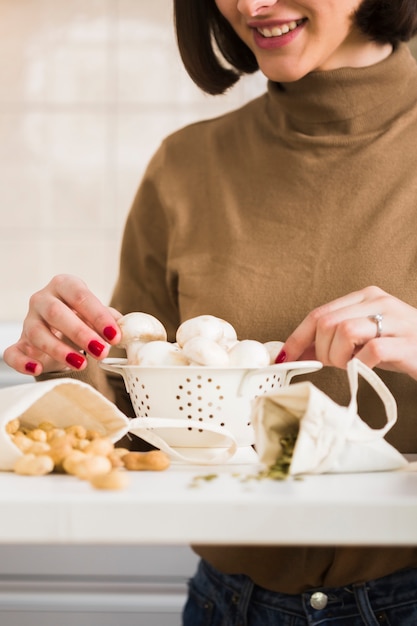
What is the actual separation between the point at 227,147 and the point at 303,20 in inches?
11.3

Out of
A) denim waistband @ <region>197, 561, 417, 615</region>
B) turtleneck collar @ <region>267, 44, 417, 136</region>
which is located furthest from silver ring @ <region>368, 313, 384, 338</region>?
turtleneck collar @ <region>267, 44, 417, 136</region>

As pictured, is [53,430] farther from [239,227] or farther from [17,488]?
[239,227]

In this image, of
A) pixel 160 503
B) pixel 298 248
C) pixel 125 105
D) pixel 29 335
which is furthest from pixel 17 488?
pixel 125 105

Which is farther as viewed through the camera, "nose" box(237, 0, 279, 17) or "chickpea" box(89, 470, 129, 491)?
"nose" box(237, 0, 279, 17)

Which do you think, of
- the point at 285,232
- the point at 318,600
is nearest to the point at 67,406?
the point at 318,600

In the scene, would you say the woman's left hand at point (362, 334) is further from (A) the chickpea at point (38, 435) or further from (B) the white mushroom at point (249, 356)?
(A) the chickpea at point (38, 435)

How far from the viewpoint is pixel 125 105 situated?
236 cm

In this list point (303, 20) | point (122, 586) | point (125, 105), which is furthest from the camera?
point (125, 105)

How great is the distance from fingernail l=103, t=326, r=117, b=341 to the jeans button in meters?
0.37

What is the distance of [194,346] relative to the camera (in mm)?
711

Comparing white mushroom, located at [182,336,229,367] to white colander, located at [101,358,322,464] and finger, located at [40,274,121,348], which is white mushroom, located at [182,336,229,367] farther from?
finger, located at [40,274,121,348]

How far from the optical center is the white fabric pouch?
2.20 ft

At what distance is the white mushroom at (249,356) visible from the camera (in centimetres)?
71

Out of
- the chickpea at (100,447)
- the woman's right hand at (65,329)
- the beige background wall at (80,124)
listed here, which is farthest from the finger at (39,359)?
the beige background wall at (80,124)
